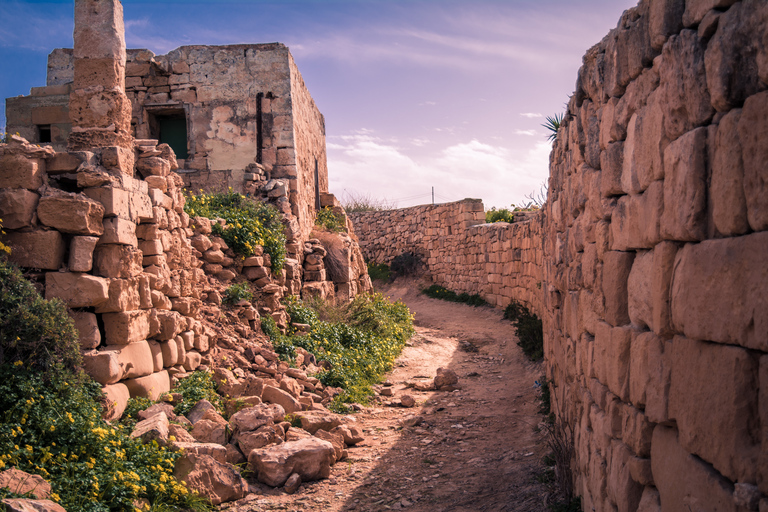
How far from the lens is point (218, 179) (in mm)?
11352

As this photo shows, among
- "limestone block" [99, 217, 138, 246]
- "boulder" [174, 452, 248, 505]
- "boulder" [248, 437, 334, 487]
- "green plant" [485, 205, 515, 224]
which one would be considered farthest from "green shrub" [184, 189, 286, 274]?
"green plant" [485, 205, 515, 224]

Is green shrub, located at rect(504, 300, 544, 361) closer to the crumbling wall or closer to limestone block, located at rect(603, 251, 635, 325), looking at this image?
the crumbling wall

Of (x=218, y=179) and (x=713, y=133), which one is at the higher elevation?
(x=218, y=179)

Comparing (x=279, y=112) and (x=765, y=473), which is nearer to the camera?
(x=765, y=473)

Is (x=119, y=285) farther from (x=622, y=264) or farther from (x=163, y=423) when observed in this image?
(x=622, y=264)

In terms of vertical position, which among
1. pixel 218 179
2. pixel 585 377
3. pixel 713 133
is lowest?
pixel 585 377

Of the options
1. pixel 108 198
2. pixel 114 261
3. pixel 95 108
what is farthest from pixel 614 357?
pixel 95 108

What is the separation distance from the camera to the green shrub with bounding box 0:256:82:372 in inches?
162

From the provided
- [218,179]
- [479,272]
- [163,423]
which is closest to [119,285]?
[163,423]

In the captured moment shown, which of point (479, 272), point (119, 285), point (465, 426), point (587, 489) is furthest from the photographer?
point (479, 272)

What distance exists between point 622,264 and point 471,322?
36.9ft

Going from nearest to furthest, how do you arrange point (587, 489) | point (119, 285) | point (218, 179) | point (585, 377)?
point (587, 489)
point (585, 377)
point (119, 285)
point (218, 179)

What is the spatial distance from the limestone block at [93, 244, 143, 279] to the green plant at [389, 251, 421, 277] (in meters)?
15.8

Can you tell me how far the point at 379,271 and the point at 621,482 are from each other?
769 inches
